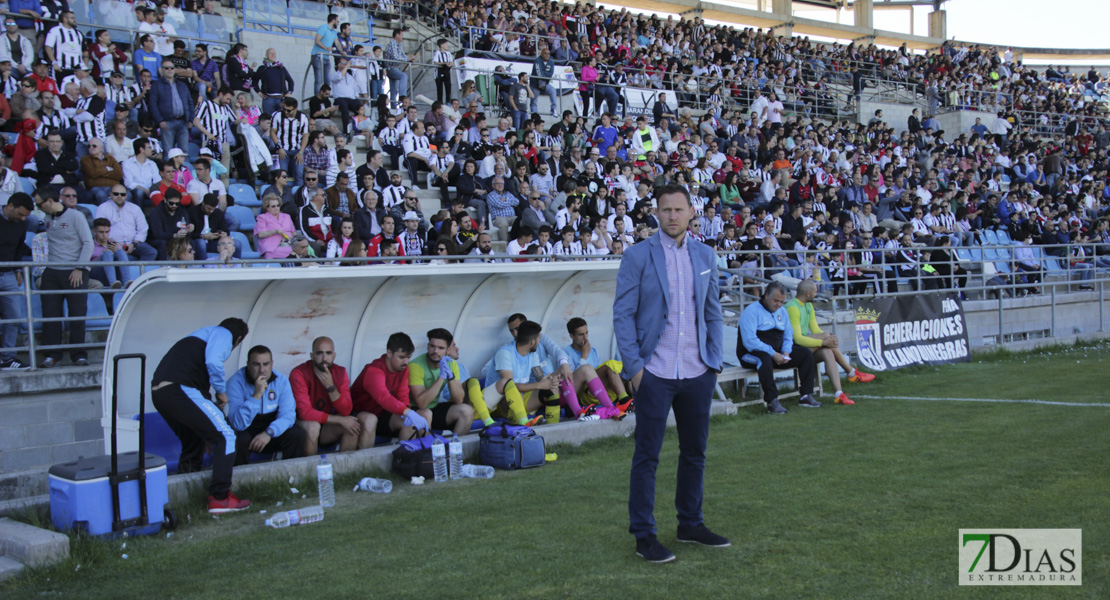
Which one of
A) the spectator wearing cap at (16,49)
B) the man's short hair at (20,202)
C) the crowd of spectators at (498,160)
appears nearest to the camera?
the man's short hair at (20,202)

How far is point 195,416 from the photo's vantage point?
682cm

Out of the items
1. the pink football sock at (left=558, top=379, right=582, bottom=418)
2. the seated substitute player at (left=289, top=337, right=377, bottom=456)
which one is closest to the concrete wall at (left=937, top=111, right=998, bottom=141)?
the pink football sock at (left=558, top=379, right=582, bottom=418)

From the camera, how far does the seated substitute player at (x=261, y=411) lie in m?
7.49

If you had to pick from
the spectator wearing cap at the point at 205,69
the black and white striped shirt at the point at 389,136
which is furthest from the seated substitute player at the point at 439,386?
the spectator wearing cap at the point at 205,69

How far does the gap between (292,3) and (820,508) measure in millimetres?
16866

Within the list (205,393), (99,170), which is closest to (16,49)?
(99,170)

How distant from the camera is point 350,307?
8883 millimetres

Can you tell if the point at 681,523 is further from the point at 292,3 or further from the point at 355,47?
the point at 292,3

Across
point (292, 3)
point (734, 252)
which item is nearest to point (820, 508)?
point (734, 252)

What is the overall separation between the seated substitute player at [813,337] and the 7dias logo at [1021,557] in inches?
238

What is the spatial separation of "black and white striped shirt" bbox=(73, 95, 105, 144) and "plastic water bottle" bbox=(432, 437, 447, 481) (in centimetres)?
751

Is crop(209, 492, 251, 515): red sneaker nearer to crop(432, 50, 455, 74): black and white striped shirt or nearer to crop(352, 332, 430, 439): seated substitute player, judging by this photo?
crop(352, 332, 430, 439): seated substitute player

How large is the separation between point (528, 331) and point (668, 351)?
4.69 metres

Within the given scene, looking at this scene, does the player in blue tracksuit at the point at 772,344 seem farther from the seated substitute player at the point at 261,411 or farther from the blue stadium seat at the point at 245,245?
the blue stadium seat at the point at 245,245
